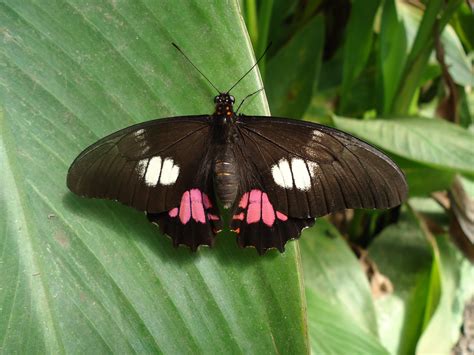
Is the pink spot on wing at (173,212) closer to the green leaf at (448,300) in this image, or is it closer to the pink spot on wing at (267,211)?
the pink spot on wing at (267,211)

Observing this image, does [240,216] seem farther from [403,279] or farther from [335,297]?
[403,279]

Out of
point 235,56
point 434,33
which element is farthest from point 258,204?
point 434,33

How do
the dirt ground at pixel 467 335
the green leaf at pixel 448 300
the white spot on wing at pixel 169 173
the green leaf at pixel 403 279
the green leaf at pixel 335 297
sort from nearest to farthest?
the white spot on wing at pixel 169 173 → the green leaf at pixel 335 297 → the green leaf at pixel 448 300 → the green leaf at pixel 403 279 → the dirt ground at pixel 467 335

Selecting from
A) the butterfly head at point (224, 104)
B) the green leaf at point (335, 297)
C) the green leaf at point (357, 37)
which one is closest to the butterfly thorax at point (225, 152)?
the butterfly head at point (224, 104)

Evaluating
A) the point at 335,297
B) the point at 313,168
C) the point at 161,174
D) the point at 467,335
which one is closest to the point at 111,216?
the point at 161,174

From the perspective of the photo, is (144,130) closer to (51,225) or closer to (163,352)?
(51,225)

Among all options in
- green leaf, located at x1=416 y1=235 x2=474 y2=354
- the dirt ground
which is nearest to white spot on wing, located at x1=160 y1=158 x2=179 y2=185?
green leaf, located at x1=416 y1=235 x2=474 y2=354
